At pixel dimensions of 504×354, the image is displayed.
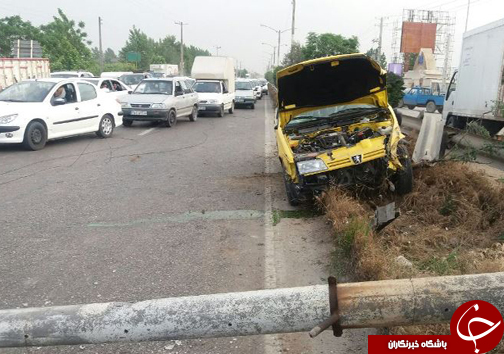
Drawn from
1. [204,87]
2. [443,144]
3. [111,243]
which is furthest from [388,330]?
[204,87]

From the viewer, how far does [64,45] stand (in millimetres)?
41562

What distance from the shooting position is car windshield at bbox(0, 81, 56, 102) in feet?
→ 36.4

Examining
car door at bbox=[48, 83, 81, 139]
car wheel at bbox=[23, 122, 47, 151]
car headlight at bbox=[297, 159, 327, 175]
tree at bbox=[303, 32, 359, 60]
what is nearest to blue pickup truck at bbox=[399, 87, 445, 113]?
tree at bbox=[303, 32, 359, 60]

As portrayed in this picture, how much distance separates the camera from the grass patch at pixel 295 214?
6.12 meters

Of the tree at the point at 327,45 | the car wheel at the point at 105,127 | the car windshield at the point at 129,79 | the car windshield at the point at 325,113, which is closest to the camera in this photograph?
the car windshield at the point at 325,113

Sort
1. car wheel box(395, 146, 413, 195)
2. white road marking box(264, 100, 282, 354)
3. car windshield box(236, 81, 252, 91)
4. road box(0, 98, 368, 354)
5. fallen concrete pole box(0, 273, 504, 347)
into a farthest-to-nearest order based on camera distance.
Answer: car windshield box(236, 81, 252, 91) → car wheel box(395, 146, 413, 195) → road box(0, 98, 368, 354) → white road marking box(264, 100, 282, 354) → fallen concrete pole box(0, 273, 504, 347)

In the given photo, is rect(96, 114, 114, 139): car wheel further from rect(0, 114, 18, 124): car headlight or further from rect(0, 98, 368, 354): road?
rect(0, 98, 368, 354): road

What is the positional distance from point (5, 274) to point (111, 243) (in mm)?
1122

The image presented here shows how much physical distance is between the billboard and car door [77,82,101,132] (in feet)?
204

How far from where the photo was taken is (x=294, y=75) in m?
6.88

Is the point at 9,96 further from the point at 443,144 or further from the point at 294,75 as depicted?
the point at 443,144

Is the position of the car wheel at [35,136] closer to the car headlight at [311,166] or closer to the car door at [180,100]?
the car door at [180,100]

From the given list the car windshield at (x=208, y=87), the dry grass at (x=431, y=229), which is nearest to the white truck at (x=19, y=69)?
the car windshield at (x=208, y=87)

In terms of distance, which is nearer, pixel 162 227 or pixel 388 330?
pixel 388 330
